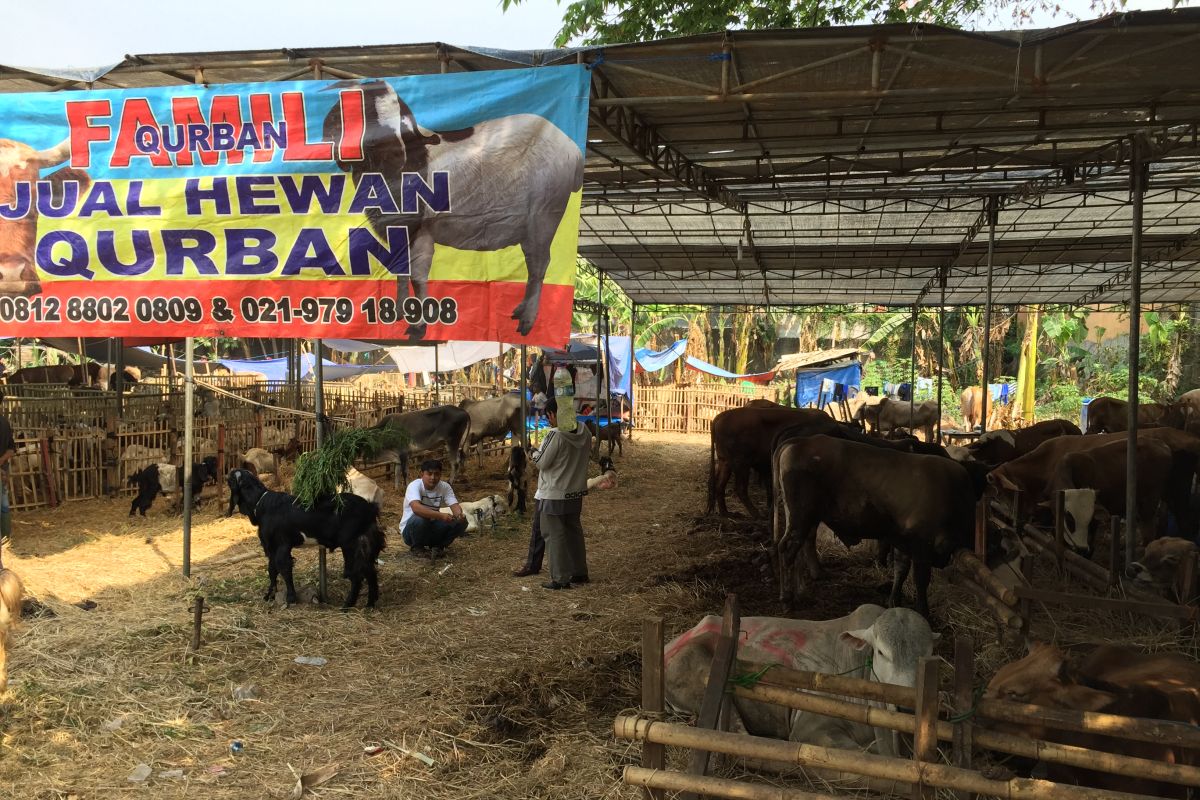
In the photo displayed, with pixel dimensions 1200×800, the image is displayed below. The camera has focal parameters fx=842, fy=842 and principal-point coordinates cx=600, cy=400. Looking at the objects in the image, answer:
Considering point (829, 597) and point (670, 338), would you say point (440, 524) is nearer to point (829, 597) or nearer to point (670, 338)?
point (829, 597)

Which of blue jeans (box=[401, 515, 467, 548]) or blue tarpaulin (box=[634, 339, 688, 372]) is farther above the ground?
blue tarpaulin (box=[634, 339, 688, 372])

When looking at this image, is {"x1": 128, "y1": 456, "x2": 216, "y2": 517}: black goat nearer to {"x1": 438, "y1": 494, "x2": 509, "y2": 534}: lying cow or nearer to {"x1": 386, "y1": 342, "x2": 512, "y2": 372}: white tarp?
{"x1": 438, "y1": 494, "x2": 509, "y2": 534}: lying cow

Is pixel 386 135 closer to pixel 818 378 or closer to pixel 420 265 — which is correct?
pixel 420 265

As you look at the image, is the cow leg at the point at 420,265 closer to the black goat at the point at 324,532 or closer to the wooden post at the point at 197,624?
the black goat at the point at 324,532

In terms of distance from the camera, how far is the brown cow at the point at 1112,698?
131 inches

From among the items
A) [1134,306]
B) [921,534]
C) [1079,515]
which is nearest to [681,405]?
[1079,515]

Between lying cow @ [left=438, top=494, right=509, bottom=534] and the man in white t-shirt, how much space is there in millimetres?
867

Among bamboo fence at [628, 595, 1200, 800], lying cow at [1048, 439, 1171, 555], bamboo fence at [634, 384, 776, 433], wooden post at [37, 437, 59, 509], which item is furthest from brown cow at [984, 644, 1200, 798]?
bamboo fence at [634, 384, 776, 433]

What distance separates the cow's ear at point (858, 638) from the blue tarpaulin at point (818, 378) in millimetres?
19042

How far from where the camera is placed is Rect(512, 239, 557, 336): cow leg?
5090 millimetres

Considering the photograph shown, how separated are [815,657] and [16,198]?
581cm

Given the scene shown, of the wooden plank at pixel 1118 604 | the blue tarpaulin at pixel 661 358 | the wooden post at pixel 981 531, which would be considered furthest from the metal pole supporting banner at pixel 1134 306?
the blue tarpaulin at pixel 661 358

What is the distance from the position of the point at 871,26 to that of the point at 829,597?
14.9ft

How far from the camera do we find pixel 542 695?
16.8ft
